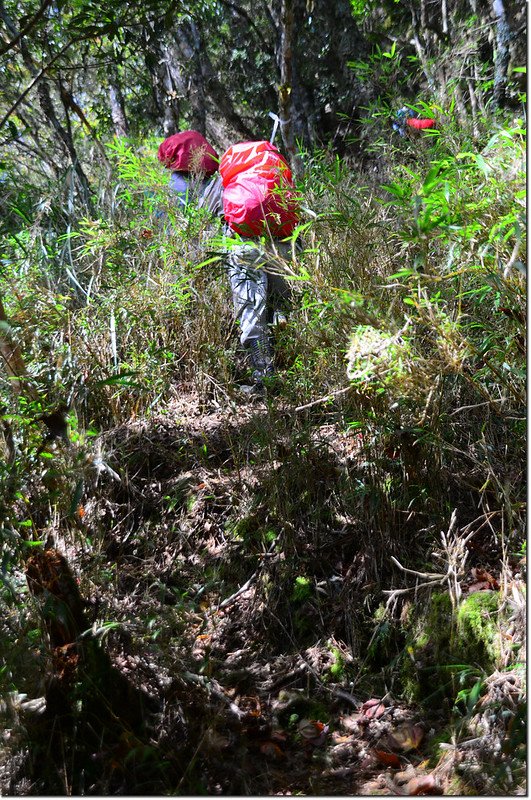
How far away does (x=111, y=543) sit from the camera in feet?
11.1

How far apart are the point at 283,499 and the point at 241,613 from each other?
1.89 ft

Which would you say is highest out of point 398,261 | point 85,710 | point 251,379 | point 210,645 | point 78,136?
point 78,136

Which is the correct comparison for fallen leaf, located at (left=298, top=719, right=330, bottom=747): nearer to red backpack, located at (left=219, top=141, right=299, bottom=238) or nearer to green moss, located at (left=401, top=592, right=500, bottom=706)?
green moss, located at (left=401, top=592, right=500, bottom=706)

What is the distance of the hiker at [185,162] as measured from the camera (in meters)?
4.57

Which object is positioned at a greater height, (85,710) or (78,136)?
(78,136)

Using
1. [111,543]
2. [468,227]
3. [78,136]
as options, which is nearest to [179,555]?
[111,543]

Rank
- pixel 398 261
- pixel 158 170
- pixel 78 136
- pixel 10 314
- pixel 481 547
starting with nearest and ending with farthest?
pixel 481 547 → pixel 398 261 → pixel 10 314 → pixel 158 170 → pixel 78 136

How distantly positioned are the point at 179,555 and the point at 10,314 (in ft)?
5.51

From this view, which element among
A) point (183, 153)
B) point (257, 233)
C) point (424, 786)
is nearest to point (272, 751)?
point (424, 786)

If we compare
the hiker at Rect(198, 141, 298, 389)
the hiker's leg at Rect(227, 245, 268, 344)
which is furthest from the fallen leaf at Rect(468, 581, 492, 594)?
the hiker's leg at Rect(227, 245, 268, 344)

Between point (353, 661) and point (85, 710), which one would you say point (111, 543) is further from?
point (353, 661)

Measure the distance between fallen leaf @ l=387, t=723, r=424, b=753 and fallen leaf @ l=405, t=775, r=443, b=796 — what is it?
0.17 meters

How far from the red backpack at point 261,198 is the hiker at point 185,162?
1.04 metres

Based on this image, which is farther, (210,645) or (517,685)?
(210,645)
